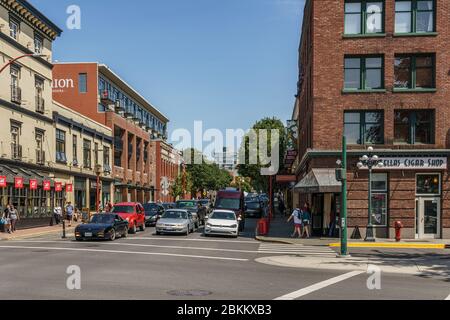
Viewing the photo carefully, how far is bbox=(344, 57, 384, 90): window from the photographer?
29984 millimetres

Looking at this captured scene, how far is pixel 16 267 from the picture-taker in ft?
53.9

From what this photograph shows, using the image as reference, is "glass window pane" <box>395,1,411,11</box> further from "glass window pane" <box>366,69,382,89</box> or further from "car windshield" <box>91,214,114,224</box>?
"car windshield" <box>91,214,114,224</box>

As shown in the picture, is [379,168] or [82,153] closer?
[379,168]

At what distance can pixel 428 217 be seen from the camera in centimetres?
2969

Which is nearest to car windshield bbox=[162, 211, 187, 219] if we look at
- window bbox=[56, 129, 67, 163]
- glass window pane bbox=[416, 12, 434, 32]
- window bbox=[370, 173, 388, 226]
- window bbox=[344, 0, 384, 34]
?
window bbox=[370, 173, 388, 226]

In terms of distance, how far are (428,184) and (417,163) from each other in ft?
4.84

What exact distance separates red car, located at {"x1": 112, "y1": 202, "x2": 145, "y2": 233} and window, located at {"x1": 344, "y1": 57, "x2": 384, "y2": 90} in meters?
14.4

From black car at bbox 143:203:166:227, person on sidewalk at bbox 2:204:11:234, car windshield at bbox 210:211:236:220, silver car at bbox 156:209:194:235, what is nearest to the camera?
silver car at bbox 156:209:194:235

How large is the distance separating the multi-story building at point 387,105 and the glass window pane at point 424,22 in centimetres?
5

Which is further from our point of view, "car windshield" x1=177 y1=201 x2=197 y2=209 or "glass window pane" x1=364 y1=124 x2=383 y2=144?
"car windshield" x1=177 y1=201 x2=197 y2=209

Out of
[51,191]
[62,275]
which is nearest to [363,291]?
[62,275]

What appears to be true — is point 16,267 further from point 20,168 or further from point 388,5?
point 20,168

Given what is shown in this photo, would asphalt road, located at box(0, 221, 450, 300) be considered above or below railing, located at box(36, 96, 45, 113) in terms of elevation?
Answer: below

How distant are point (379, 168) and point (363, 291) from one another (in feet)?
56.7
